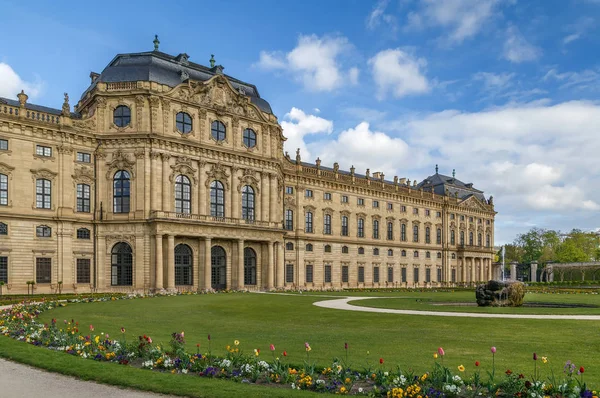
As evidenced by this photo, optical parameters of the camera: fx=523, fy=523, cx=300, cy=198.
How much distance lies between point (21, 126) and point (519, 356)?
49282 mm

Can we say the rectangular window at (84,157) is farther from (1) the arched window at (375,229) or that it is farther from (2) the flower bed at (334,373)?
(1) the arched window at (375,229)

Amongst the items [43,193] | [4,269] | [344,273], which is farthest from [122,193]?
[344,273]

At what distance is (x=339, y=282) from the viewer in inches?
3034

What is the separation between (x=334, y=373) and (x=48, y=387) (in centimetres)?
646

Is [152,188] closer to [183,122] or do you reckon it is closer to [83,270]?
[183,122]

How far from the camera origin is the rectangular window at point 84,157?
5388 cm

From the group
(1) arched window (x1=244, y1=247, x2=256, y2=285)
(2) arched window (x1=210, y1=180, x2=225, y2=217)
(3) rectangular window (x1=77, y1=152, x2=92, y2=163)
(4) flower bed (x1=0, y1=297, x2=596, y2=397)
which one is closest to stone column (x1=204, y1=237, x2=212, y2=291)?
(2) arched window (x1=210, y1=180, x2=225, y2=217)

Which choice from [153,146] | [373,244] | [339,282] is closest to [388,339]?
[153,146]

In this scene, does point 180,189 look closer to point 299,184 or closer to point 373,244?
point 299,184

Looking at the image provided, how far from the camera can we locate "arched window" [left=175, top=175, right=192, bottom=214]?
56766 millimetres

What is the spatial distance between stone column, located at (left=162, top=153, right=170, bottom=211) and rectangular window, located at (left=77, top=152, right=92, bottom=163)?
7.55 meters

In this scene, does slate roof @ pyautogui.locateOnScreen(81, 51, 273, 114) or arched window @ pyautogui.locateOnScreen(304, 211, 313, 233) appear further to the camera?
arched window @ pyautogui.locateOnScreen(304, 211, 313, 233)

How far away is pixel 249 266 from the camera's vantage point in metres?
62.9

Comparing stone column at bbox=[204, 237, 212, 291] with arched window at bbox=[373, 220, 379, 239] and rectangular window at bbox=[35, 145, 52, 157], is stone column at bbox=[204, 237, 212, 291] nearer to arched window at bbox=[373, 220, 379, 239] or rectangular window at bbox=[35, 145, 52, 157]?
rectangular window at bbox=[35, 145, 52, 157]
